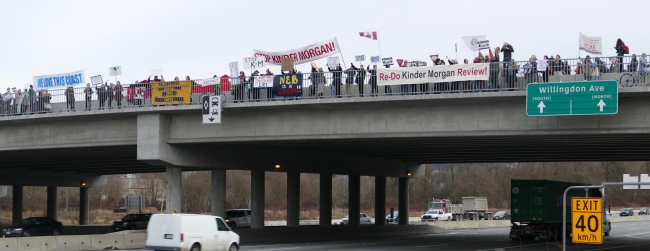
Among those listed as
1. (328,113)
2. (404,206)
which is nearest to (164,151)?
(328,113)

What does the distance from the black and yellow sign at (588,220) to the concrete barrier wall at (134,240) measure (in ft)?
72.7

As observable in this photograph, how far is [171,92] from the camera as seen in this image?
32.7 m

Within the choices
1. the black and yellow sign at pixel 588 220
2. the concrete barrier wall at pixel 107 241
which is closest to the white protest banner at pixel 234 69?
the concrete barrier wall at pixel 107 241

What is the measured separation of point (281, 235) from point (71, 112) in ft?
44.3

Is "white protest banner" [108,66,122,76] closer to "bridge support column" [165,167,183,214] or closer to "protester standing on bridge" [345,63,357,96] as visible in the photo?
"bridge support column" [165,167,183,214]

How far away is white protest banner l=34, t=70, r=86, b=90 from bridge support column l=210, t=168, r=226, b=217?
321 inches

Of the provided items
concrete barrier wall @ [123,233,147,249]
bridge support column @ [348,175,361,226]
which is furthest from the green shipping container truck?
concrete barrier wall @ [123,233,147,249]

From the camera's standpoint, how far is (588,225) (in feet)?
47.4

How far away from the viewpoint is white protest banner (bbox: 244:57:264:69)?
3300 centimetres

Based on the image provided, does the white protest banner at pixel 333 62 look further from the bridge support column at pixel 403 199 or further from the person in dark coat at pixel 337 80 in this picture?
the bridge support column at pixel 403 199

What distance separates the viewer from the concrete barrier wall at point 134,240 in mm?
31777

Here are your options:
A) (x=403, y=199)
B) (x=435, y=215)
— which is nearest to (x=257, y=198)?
(x=403, y=199)

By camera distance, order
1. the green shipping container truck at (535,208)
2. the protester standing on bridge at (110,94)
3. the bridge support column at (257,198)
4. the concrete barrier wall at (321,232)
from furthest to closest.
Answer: the bridge support column at (257,198), the concrete barrier wall at (321,232), the green shipping container truck at (535,208), the protester standing on bridge at (110,94)

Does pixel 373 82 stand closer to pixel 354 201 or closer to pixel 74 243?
pixel 74 243
